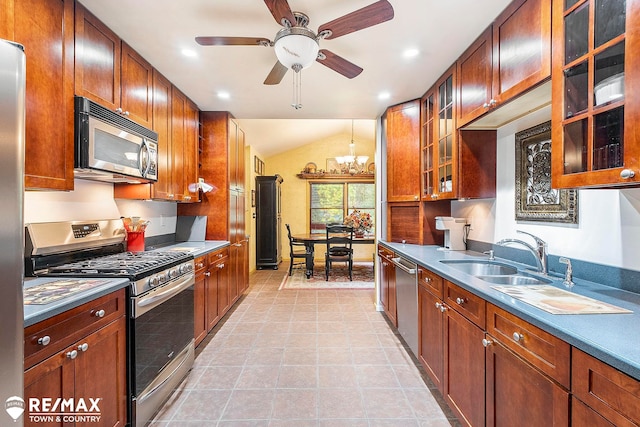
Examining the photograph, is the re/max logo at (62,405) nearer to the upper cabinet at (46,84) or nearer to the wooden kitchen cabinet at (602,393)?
the upper cabinet at (46,84)

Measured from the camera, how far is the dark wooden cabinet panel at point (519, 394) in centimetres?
98

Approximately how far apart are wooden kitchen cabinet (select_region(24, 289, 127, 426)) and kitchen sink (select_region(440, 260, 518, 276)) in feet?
6.98

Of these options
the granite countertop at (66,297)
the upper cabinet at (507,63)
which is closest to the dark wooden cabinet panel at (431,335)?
the upper cabinet at (507,63)

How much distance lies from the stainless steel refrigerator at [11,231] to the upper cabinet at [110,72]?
1048 millimetres

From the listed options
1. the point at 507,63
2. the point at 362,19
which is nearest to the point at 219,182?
the point at 362,19

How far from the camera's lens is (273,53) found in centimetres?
231

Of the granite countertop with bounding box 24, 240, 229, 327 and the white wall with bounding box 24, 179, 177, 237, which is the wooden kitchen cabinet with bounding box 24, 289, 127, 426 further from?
the white wall with bounding box 24, 179, 177, 237

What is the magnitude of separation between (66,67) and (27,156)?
0.58 metres

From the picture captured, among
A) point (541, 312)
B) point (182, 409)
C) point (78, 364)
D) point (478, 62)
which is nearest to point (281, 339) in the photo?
point (182, 409)

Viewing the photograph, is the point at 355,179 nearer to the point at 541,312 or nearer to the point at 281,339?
the point at 281,339

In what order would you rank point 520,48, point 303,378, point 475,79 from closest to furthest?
point 520,48 → point 475,79 → point 303,378

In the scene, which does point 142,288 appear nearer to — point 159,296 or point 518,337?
point 159,296

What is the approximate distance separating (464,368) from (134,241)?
2585 mm

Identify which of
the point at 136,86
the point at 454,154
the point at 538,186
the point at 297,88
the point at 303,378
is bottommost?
the point at 303,378
